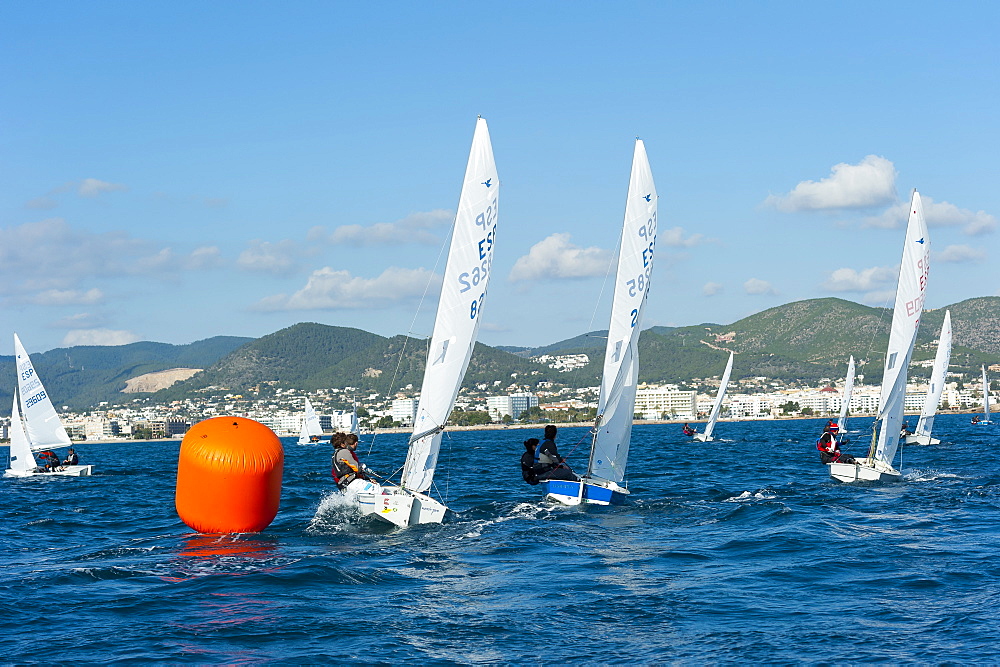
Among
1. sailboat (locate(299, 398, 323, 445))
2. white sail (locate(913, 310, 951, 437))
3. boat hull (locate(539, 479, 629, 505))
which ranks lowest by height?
sailboat (locate(299, 398, 323, 445))

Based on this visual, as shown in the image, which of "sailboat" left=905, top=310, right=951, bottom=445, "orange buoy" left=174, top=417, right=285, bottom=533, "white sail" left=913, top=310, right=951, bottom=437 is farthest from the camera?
"white sail" left=913, top=310, right=951, bottom=437

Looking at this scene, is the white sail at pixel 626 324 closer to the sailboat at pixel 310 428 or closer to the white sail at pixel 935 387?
the white sail at pixel 935 387

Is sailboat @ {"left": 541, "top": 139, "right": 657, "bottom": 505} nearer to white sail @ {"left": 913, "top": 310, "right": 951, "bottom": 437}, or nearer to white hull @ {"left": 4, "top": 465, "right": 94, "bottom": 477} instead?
white hull @ {"left": 4, "top": 465, "right": 94, "bottom": 477}

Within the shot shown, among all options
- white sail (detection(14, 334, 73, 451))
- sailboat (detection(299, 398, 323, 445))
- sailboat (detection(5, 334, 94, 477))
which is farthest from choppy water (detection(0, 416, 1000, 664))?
sailboat (detection(299, 398, 323, 445))

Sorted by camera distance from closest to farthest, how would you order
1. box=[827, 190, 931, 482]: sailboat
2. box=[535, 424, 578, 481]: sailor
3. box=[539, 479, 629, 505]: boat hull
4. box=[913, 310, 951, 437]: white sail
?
box=[539, 479, 629, 505]: boat hull
box=[535, 424, 578, 481]: sailor
box=[827, 190, 931, 482]: sailboat
box=[913, 310, 951, 437]: white sail

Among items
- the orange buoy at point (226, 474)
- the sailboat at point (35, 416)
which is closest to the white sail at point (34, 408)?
the sailboat at point (35, 416)

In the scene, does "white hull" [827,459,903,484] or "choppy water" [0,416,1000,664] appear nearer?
"choppy water" [0,416,1000,664]

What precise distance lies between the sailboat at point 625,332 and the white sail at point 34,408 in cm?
3019

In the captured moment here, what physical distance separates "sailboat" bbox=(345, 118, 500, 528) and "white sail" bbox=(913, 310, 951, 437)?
42.5 m

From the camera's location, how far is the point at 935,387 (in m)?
58.4

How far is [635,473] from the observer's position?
34.9 metres

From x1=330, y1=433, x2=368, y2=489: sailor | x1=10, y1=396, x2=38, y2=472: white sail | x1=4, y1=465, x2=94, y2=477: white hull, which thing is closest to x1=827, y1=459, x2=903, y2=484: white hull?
x1=330, y1=433, x2=368, y2=489: sailor

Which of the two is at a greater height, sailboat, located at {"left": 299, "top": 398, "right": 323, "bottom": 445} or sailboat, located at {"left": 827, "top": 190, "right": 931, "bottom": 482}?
sailboat, located at {"left": 827, "top": 190, "right": 931, "bottom": 482}

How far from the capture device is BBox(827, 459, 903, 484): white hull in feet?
92.2
